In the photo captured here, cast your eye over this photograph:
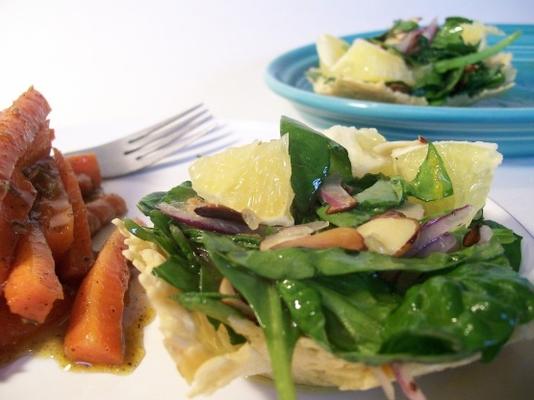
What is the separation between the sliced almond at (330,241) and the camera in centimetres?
134

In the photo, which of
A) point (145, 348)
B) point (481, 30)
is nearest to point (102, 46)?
point (481, 30)

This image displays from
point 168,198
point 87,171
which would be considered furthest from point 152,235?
point 87,171

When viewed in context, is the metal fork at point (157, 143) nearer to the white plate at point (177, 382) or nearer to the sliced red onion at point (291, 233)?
the white plate at point (177, 382)

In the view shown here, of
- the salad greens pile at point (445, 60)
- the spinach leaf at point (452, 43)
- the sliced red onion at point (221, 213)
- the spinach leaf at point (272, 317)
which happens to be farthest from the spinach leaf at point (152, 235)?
the spinach leaf at point (452, 43)

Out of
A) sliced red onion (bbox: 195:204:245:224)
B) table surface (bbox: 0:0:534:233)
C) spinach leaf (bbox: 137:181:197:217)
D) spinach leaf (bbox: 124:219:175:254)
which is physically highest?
sliced red onion (bbox: 195:204:245:224)

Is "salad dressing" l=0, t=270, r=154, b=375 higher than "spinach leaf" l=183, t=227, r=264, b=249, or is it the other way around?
"spinach leaf" l=183, t=227, r=264, b=249

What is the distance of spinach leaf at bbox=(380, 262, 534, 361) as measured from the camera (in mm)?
1105

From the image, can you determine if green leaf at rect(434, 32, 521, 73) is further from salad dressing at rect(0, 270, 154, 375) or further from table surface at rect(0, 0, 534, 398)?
salad dressing at rect(0, 270, 154, 375)

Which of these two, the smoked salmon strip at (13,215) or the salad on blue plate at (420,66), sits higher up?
the smoked salmon strip at (13,215)

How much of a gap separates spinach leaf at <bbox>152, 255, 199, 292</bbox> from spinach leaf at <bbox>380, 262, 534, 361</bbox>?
492 mm

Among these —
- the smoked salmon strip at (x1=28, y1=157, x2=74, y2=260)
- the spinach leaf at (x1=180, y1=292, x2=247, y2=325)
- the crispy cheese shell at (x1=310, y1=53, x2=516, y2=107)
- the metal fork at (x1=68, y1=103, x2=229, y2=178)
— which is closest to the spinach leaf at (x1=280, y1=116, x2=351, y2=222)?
the spinach leaf at (x1=180, y1=292, x2=247, y2=325)

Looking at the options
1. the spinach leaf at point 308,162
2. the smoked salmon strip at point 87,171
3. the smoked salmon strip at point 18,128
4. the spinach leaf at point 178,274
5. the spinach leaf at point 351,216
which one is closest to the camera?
the spinach leaf at point 178,274

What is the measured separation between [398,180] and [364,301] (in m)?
0.47

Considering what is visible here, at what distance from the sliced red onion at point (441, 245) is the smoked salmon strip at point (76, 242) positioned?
3.91ft
